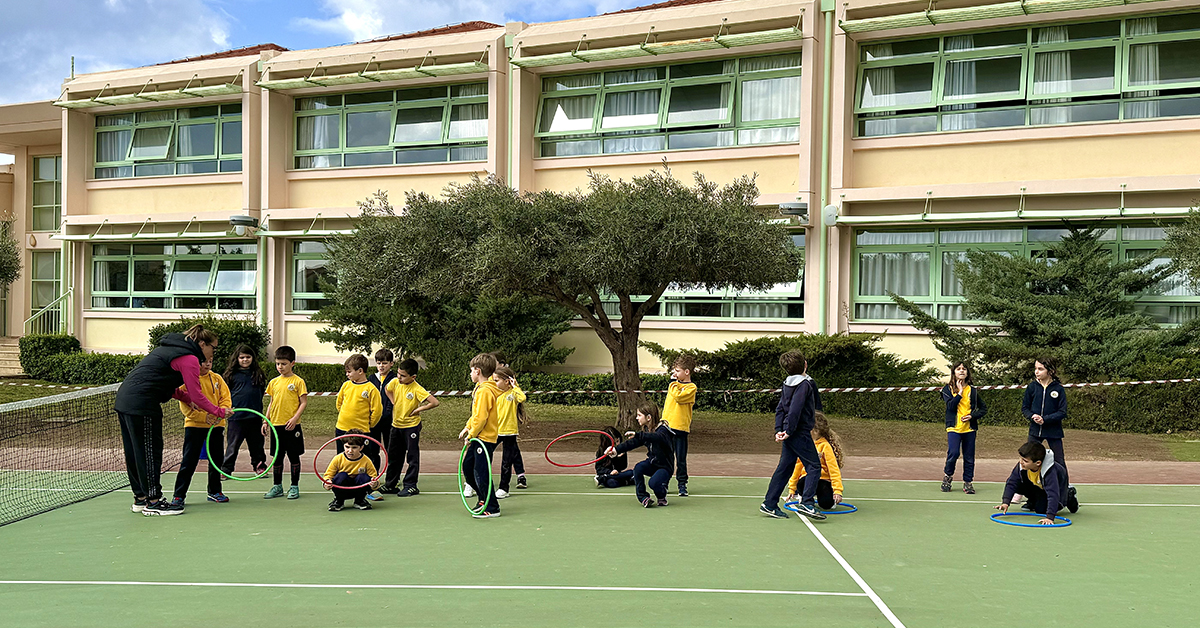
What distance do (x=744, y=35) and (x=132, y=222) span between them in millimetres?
17490

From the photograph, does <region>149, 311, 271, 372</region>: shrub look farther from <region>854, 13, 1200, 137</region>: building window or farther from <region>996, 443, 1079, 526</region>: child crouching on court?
<region>996, 443, 1079, 526</region>: child crouching on court

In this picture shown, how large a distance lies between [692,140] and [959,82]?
230 inches

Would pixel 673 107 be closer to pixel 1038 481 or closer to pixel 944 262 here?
pixel 944 262

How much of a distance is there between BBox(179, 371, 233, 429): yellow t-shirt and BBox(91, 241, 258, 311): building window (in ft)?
55.3

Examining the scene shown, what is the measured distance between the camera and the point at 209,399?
34.7 feet

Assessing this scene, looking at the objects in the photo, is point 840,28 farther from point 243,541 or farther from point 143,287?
point 143,287

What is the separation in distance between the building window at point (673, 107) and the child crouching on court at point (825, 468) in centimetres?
1258

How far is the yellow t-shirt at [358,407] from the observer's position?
422 inches

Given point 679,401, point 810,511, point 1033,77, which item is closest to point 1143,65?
point 1033,77

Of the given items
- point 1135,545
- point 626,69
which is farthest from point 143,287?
point 1135,545

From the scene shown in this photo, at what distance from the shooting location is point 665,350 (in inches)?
831

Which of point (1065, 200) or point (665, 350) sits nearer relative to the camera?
point (1065, 200)

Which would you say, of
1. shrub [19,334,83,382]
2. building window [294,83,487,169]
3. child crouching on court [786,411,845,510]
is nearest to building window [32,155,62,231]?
shrub [19,334,83,382]

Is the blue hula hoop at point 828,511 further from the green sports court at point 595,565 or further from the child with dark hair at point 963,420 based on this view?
the child with dark hair at point 963,420
